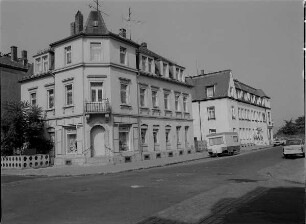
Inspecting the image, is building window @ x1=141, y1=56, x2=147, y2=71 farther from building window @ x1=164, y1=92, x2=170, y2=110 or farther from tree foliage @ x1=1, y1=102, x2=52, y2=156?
tree foliage @ x1=1, y1=102, x2=52, y2=156

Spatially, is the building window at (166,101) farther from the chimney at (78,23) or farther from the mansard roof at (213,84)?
the mansard roof at (213,84)

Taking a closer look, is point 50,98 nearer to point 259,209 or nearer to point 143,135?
point 143,135

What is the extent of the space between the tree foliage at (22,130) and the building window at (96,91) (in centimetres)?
602

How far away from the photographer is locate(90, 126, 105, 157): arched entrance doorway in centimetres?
2698

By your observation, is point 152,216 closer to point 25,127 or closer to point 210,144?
point 25,127

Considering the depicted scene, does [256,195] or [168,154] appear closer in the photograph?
[256,195]

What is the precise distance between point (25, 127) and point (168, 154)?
14286 mm

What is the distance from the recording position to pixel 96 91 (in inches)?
1083

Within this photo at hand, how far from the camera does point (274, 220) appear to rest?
7121 mm

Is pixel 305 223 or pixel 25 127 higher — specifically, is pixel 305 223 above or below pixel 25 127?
below

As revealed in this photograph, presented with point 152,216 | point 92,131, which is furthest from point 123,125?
point 152,216

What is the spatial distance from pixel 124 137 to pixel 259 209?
21.5 metres

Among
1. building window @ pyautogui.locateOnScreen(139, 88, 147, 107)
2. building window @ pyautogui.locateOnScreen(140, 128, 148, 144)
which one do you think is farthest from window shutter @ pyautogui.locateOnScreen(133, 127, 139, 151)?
building window @ pyautogui.locateOnScreen(139, 88, 147, 107)

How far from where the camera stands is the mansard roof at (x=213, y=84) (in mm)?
49000
